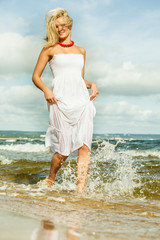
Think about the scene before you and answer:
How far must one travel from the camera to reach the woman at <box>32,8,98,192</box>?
11.9ft

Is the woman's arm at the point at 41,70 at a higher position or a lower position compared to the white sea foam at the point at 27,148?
higher

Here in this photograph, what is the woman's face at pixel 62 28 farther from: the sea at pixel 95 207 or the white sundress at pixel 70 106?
the sea at pixel 95 207

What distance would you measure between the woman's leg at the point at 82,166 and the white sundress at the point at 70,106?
71 millimetres

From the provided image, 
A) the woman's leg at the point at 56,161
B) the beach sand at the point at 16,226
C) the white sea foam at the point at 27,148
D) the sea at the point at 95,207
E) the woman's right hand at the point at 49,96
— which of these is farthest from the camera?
the white sea foam at the point at 27,148

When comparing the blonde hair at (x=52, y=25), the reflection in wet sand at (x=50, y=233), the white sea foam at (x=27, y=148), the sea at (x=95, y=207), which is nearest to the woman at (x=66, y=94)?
the blonde hair at (x=52, y=25)

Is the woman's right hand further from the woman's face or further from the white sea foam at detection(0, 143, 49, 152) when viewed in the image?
the white sea foam at detection(0, 143, 49, 152)

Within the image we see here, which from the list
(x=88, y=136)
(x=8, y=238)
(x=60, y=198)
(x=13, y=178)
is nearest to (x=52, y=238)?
(x=8, y=238)

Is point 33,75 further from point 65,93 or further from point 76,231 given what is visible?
point 76,231

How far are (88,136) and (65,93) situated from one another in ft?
1.97

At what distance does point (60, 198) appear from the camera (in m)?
3.27

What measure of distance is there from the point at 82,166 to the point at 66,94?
35.7 inches

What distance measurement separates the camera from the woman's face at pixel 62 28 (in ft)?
11.9

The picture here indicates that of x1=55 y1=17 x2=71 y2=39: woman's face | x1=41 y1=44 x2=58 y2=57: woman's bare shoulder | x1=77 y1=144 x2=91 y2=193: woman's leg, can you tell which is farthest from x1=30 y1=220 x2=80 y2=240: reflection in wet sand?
x1=55 y1=17 x2=71 y2=39: woman's face

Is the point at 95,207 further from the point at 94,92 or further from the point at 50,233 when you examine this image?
the point at 94,92
